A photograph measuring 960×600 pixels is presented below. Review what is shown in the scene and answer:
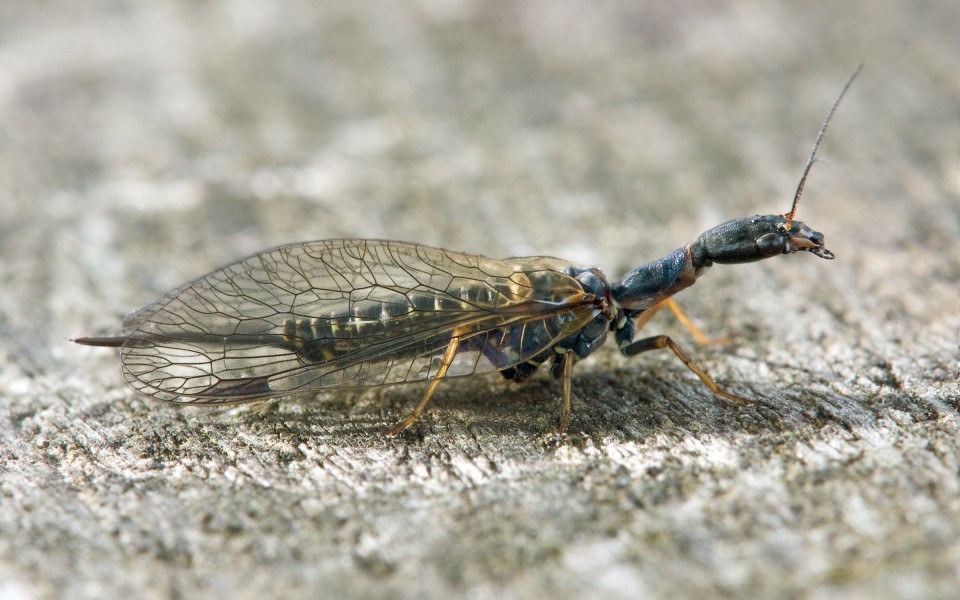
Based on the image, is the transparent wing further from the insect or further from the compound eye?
the compound eye

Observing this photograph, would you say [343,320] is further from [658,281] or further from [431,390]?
[658,281]

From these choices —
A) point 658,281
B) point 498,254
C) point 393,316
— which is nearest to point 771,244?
point 658,281

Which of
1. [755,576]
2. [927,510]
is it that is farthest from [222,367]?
[927,510]

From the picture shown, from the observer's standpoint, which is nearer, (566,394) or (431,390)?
(566,394)

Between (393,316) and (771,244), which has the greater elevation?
(771,244)

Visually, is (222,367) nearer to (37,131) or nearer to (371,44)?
(37,131)

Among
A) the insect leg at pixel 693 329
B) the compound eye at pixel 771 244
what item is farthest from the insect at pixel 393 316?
the insect leg at pixel 693 329

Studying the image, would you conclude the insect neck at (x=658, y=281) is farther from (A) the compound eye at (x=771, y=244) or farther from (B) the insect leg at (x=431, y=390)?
(B) the insect leg at (x=431, y=390)
